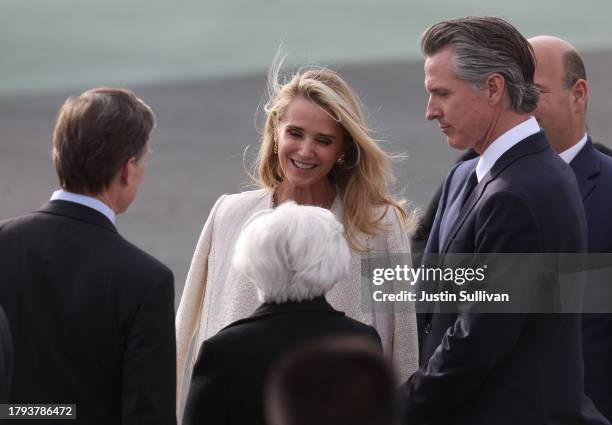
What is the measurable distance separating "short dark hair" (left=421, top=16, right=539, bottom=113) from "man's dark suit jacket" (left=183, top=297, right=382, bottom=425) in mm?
869

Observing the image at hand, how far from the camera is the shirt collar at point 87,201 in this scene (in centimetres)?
259

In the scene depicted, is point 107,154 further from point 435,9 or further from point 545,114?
point 435,9

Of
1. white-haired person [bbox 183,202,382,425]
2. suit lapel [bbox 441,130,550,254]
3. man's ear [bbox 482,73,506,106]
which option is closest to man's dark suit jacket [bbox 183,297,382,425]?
white-haired person [bbox 183,202,382,425]

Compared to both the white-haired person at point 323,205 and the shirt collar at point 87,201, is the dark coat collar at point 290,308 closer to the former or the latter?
the shirt collar at point 87,201

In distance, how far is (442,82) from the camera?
3.14 m

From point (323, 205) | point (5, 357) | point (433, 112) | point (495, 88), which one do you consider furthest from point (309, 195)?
point (5, 357)

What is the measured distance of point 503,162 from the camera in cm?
298

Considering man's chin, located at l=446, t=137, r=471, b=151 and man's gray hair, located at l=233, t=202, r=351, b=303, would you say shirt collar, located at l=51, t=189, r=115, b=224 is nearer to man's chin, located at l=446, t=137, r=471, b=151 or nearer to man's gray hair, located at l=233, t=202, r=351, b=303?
man's gray hair, located at l=233, t=202, r=351, b=303

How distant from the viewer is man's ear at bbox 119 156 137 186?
2.61m

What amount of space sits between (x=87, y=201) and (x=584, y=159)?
1.86 metres

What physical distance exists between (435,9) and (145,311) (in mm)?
12584

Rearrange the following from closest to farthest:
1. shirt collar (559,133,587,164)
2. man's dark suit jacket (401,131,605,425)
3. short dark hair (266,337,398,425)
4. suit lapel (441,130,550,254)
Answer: short dark hair (266,337,398,425) < man's dark suit jacket (401,131,605,425) < suit lapel (441,130,550,254) < shirt collar (559,133,587,164)

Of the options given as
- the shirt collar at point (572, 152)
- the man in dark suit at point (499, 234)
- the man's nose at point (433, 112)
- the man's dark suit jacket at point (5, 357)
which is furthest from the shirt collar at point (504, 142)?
the man's dark suit jacket at point (5, 357)

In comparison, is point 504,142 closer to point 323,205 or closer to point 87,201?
point 323,205
